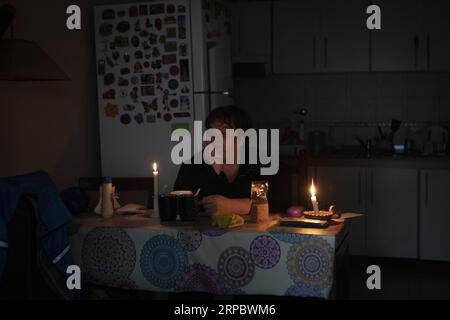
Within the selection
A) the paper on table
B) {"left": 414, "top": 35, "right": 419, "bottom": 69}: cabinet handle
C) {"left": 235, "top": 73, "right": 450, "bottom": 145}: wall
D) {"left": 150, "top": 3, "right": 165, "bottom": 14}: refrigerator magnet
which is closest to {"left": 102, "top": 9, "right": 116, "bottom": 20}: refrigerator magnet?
{"left": 150, "top": 3, "right": 165, "bottom": 14}: refrigerator magnet

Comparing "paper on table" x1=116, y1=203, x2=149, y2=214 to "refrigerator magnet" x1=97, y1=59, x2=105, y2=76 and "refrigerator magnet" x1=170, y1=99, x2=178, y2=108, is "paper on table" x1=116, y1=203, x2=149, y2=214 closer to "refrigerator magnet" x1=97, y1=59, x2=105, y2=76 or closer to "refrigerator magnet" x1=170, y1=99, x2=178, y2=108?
"refrigerator magnet" x1=170, y1=99, x2=178, y2=108

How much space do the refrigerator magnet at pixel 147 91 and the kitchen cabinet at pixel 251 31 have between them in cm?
134

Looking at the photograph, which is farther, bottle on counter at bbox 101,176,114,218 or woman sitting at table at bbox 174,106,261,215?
woman sitting at table at bbox 174,106,261,215

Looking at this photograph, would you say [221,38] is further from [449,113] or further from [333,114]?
[449,113]

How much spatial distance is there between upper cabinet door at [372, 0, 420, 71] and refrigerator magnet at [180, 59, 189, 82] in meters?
1.74

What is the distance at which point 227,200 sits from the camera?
104 inches

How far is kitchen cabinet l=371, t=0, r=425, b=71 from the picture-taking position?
4.66m

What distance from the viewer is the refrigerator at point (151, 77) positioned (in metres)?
3.74

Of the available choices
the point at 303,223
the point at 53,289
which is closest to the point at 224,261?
the point at 303,223

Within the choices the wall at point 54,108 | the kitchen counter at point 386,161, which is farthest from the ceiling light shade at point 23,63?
the kitchen counter at point 386,161

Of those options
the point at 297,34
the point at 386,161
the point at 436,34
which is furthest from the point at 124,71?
the point at 436,34

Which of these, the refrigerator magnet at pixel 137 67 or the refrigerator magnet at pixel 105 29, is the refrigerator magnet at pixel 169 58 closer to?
the refrigerator magnet at pixel 137 67

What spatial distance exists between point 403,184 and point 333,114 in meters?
0.93

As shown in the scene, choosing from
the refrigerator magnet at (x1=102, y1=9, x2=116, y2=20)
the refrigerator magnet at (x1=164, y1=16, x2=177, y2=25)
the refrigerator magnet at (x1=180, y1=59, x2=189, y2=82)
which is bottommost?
the refrigerator magnet at (x1=180, y1=59, x2=189, y2=82)
